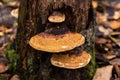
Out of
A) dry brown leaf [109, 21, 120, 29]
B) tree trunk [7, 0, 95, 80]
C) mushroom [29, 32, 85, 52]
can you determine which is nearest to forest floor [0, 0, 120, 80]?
dry brown leaf [109, 21, 120, 29]

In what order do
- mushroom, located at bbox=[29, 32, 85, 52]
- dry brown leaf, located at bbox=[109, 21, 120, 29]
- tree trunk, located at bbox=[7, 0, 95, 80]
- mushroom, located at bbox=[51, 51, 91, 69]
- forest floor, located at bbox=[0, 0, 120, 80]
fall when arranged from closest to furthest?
1. mushroom, located at bbox=[29, 32, 85, 52]
2. mushroom, located at bbox=[51, 51, 91, 69]
3. tree trunk, located at bbox=[7, 0, 95, 80]
4. forest floor, located at bbox=[0, 0, 120, 80]
5. dry brown leaf, located at bbox=[109, 21, 120, 29]

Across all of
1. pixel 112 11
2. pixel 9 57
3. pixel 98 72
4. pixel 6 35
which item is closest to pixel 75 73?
pixel 98 72

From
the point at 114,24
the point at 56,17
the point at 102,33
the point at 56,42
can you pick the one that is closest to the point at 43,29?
the point at 56,17

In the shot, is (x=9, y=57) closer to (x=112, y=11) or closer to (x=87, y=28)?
(x=87, y=28)

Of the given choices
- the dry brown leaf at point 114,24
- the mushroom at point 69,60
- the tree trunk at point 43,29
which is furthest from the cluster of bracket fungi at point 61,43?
the dry brown leaf at point 114,24

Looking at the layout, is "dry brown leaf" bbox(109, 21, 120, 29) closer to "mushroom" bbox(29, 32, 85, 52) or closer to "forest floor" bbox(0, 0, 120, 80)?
"forest floor" bbox(0, 0, 120, 80)

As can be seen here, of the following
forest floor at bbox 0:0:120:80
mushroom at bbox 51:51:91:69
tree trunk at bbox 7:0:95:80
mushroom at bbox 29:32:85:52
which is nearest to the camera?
mushroom at bbox 29:32:85:52
